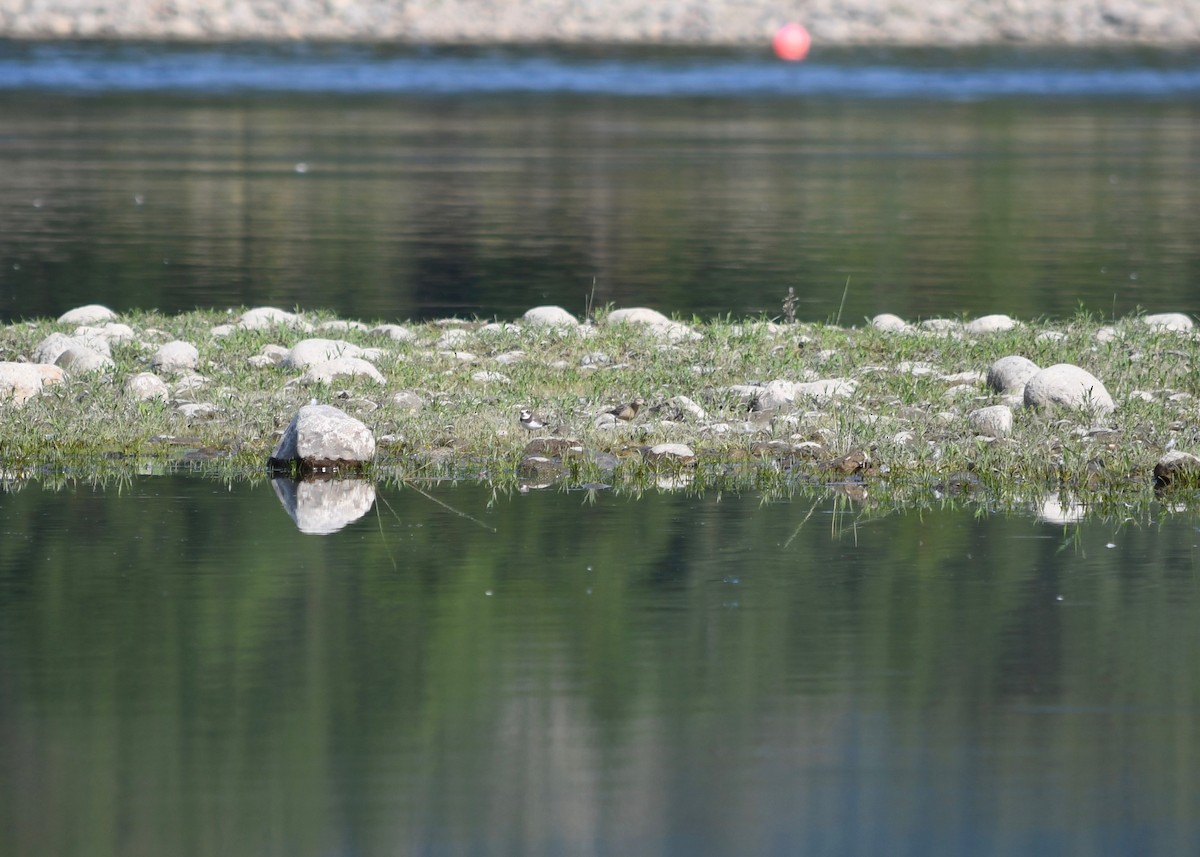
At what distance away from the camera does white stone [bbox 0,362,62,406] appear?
465 inches

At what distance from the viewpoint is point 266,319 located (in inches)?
584

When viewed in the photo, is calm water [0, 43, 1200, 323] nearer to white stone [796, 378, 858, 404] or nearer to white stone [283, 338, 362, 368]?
white stone [283, 338, 362, 368]

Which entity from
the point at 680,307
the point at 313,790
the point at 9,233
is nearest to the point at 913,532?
the point at 313,790

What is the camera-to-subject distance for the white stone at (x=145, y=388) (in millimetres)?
11898

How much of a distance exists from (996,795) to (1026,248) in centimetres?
1607

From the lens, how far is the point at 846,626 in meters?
8.16

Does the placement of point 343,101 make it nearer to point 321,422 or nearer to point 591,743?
point 321,422

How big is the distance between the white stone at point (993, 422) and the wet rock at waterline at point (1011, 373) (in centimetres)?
72

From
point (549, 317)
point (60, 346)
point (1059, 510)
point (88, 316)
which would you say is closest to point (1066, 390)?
point (1059, 510)

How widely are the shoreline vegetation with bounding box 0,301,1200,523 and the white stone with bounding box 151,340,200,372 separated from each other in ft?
0.05

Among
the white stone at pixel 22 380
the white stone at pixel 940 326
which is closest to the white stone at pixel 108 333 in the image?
the white stone at pixel 22 380

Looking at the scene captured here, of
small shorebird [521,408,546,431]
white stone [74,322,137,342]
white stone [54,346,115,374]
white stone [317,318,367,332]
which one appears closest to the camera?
small shorebird [521,408,546,431]

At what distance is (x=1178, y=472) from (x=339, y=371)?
4.40 meters

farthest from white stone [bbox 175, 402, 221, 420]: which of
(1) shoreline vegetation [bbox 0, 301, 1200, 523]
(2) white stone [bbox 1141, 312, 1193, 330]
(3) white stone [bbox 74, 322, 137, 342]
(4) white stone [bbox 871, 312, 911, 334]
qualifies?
(2) white stone [bbox 1141, 312, 1193, 330]
